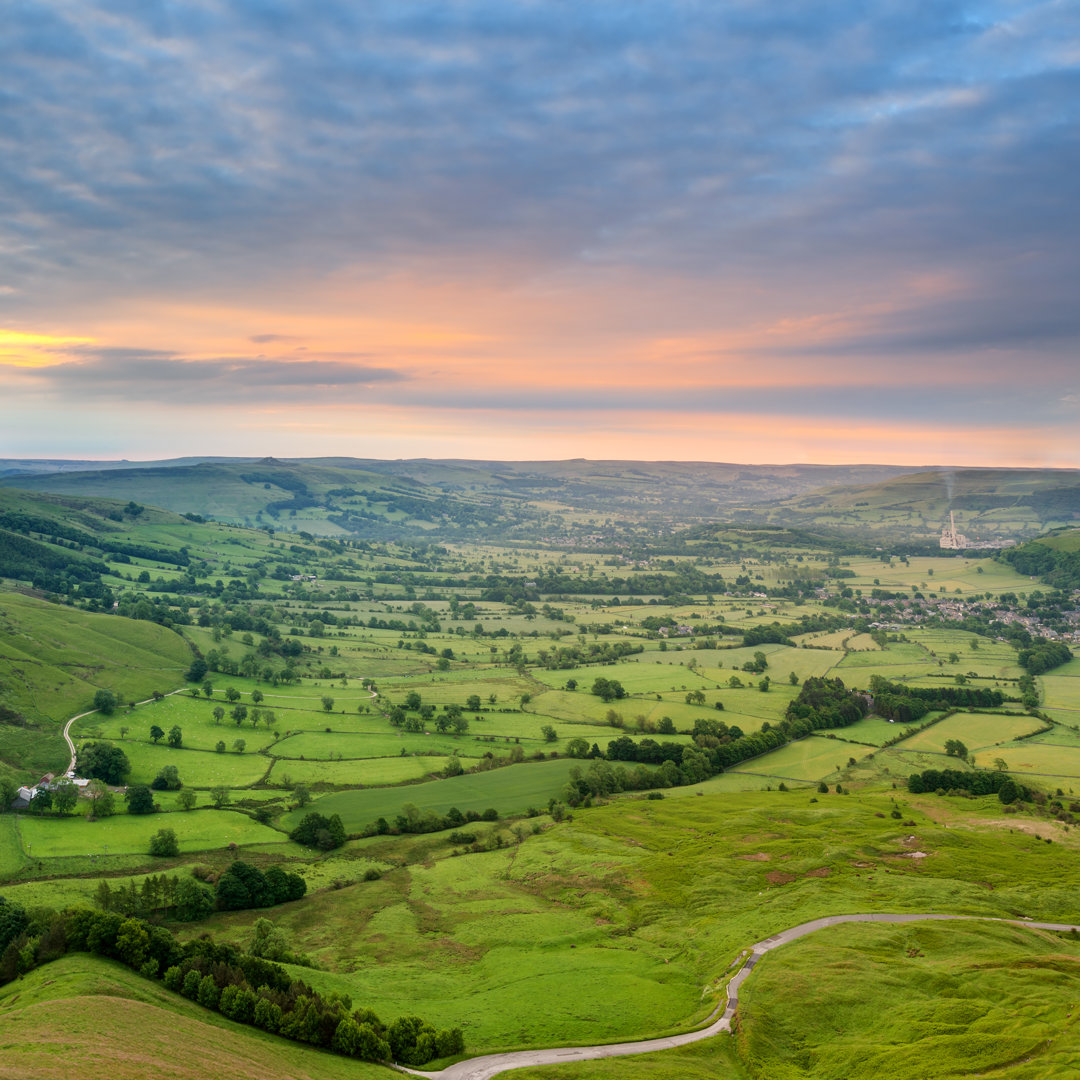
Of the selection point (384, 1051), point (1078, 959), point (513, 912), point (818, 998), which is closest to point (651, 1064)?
point (818, 998)

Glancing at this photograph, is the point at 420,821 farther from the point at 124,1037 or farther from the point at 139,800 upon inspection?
the point at 124,1037

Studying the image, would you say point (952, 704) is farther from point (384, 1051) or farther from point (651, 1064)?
point (384, 1051)

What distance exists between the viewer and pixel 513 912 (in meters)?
82.2

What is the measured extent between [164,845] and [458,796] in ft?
142

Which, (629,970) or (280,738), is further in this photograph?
(280,738)

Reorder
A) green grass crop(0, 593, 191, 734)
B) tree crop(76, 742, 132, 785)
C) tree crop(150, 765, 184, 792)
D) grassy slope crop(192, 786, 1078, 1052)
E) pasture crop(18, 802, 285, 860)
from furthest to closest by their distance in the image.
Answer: green grass crop(0, 593, 191, 734)
tree crop(150, 765, 184, 792)
tree crop(76, 742, 132, 785)
pasture crop(18, 802, 285, 860)
grassy slope crop(192, 786, 1078, 1052)

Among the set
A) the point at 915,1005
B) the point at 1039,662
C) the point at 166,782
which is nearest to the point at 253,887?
the point at 166,782

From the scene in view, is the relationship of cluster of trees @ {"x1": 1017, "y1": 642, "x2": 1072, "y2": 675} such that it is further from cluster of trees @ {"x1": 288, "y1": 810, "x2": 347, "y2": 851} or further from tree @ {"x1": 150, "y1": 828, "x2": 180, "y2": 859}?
tree @ {"x1": 150, "y1": 828, "x2": 180, "y2": 859}

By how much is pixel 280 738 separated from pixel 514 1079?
100 meters

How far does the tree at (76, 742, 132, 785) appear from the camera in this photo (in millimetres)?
109938

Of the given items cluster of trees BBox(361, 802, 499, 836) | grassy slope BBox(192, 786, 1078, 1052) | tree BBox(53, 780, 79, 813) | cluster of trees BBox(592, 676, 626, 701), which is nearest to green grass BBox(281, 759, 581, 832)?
cluster of trees BBox(361, 802, 499, 836)

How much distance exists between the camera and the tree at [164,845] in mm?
90625

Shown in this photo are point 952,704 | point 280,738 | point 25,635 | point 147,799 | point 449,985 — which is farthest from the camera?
point 952,704

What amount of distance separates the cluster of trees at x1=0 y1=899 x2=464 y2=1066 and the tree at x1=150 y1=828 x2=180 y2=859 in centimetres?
2488
